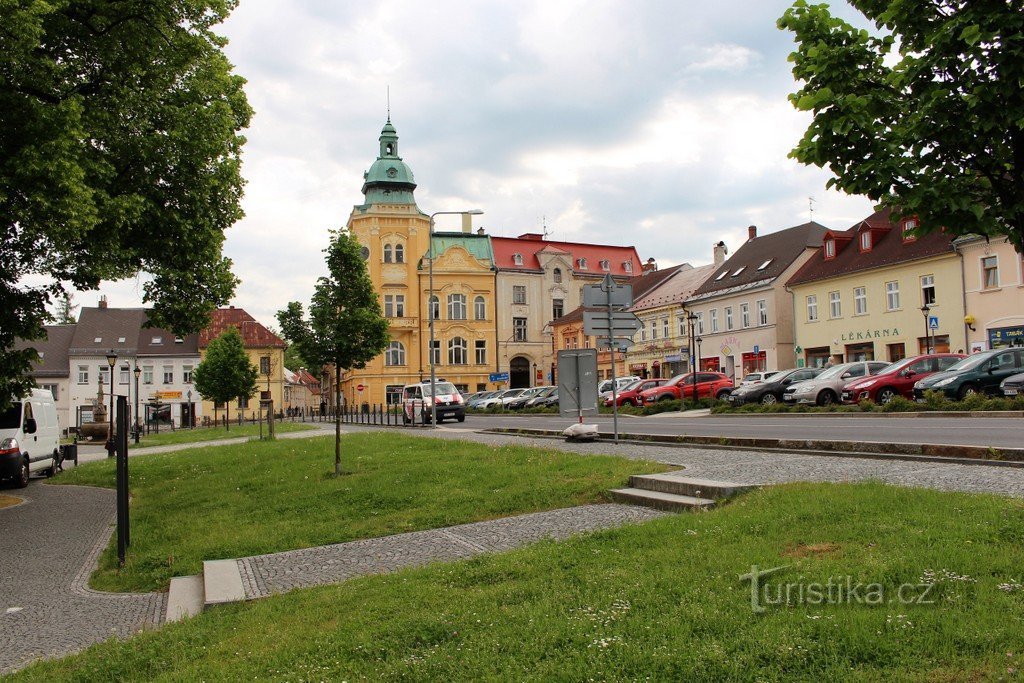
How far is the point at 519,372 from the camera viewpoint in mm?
83562

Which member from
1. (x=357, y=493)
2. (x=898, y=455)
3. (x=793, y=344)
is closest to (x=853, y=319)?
(x=793, y=344)

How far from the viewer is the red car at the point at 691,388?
39.6 m

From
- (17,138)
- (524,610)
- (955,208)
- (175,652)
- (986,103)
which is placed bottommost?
(175,652)

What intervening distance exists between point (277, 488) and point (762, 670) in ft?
40.7

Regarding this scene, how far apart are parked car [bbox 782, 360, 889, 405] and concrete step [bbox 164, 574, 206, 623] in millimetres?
25718

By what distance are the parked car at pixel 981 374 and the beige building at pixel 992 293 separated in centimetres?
1274

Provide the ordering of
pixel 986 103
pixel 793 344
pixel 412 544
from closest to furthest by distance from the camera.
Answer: pixel 986 103 < pixel 412 544 < pixel 793 344

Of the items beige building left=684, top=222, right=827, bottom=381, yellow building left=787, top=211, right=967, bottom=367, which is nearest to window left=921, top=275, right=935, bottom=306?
yellow building left=787, top=211, right=967, bottom=367

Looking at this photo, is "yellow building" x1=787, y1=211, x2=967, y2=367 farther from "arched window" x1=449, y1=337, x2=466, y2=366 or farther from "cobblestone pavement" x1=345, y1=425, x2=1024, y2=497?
"arched window" x1=449, y1=337, x2=466, y2=366

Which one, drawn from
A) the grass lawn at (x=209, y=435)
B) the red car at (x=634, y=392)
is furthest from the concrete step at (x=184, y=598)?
the red car at (x=634, y=392)

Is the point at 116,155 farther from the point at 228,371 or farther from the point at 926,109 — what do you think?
the point at 228,371

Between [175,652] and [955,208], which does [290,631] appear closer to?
[175,652]

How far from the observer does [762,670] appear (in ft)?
13.3

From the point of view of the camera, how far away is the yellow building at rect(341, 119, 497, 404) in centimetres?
7612
